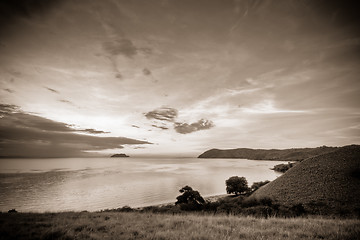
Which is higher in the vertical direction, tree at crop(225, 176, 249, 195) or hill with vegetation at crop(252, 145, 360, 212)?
hill with vegetation at crop(252, 145, 360, 212)

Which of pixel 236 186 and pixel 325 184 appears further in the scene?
pixel 236 186

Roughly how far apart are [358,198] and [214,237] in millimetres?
24663

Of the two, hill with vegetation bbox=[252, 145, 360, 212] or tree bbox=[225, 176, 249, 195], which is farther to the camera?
tree bbox=[225, 176, 249, 195]

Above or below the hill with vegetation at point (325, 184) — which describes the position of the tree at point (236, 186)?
below

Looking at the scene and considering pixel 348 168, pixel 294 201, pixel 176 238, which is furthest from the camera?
pixel 348 168

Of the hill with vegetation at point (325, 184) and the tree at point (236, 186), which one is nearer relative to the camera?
the hill with vegetation at point (325, 184)

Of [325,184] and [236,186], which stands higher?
[325,184]

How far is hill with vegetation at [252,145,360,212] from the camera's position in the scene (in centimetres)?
2034

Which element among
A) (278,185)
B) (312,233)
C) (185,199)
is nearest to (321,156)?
(278,185)

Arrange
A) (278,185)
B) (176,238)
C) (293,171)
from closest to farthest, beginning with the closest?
(176,238), (278,185), (293,171)

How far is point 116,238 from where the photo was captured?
259 inches

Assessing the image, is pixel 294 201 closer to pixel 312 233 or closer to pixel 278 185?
pixel 278 185

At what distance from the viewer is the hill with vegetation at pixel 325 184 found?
2034cm

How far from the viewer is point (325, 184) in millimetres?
23484
